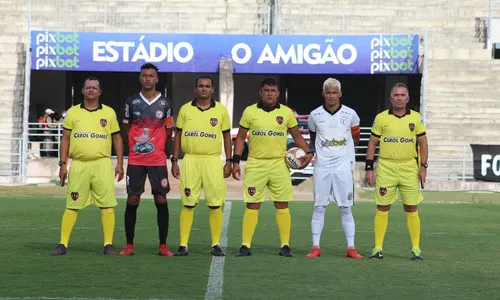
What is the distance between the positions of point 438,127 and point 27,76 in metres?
12.3

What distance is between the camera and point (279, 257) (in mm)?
11820

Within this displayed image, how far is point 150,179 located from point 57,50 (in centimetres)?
2015

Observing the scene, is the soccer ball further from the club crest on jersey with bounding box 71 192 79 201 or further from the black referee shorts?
the club crest on jersey with bounding box 71 192 79 201

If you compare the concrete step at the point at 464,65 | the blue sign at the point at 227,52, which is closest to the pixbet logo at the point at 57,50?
the blue sign at the point at 227,52

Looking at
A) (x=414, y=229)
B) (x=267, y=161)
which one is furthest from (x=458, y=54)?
(x=267, y=161)

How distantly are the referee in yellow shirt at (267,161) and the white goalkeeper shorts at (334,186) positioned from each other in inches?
12.9

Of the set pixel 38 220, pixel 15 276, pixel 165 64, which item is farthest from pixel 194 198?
pixel 165 64

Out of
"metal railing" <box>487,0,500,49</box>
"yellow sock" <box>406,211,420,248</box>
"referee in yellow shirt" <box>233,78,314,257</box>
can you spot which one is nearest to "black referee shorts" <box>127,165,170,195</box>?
"referee in yellow shirt" <box>233,78,314,257</box>

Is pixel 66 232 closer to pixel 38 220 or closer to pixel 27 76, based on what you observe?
pixel 38 220

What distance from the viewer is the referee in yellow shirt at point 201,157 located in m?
11.9

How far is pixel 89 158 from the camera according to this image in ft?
39.2

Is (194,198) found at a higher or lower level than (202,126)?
lower

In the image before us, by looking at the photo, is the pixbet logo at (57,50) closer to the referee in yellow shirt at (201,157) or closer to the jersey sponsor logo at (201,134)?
the referee in yellow shirt at (201,157)

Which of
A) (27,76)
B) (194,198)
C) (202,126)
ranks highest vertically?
(27,76)
